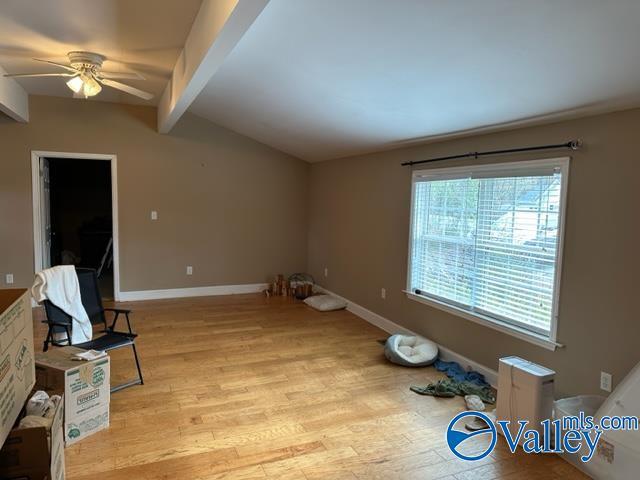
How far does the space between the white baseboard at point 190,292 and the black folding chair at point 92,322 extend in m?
2.38

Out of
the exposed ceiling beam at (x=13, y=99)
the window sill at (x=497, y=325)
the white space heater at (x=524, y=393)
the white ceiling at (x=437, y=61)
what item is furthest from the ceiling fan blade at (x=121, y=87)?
the white space heater at (x=524, y=393)

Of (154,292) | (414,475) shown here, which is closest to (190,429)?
(414,475)

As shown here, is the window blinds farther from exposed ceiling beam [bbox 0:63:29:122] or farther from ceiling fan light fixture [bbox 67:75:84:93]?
exposed ceiling beam [bbox 0:63:29:122]

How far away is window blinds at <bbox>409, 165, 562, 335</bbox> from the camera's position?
3.07 meters

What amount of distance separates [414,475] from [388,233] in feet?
9.43

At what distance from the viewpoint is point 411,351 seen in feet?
13.0

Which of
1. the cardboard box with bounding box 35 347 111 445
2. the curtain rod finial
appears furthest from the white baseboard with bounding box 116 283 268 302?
the curtain rod finial

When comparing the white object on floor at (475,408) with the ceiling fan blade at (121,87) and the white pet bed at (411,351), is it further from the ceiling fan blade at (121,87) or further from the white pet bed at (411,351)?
the ceiling fan blade at (121,87)

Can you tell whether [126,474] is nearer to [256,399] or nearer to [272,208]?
[256,399]

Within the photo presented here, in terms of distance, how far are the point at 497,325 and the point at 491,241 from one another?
2.21 feet

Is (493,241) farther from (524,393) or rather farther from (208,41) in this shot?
(208,41)

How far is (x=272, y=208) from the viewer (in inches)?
261

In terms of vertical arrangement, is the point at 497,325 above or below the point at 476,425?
above

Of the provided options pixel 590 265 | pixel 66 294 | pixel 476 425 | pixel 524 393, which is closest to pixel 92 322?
pixel 66 294
